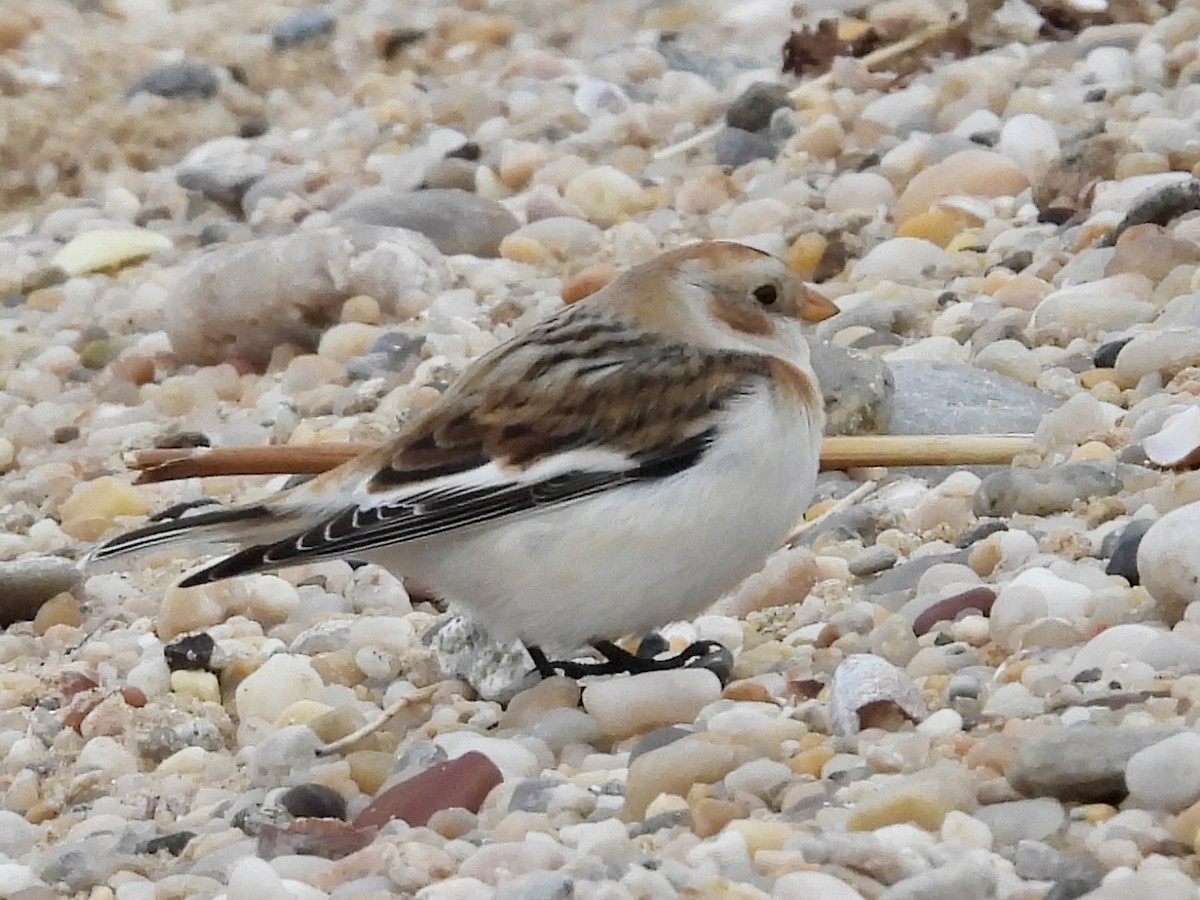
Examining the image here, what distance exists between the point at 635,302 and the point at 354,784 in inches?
39.1

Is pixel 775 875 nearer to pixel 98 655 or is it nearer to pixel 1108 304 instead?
pixel 98 655

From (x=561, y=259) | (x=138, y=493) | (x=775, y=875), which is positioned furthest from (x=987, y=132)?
(x=775, y=875)

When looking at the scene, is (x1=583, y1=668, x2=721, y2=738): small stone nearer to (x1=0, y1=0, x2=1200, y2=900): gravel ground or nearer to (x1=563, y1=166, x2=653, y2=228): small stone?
(x1=0, y1=0, x2=1200, y2=900): gravel ground

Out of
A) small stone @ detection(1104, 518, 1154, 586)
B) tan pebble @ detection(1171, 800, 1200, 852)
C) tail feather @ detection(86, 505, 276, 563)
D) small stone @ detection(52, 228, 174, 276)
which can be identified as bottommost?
small stone @ detection(52, 228, 174, 276)

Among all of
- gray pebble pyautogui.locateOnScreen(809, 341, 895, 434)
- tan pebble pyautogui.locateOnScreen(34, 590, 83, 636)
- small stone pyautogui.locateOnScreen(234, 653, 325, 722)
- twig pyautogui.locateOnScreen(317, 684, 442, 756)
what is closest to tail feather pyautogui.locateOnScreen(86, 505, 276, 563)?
small stone pyautogui.locateOnScreen(234, 653, 325, 722)

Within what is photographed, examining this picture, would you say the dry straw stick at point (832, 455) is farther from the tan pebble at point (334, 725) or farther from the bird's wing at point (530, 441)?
the tan pebble at point (334, 725)

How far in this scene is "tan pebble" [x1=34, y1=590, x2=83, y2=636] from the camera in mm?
4125

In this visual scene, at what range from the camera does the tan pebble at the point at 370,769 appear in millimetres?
3092

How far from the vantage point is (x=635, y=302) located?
3.66 metres

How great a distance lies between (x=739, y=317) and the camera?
3695 millimetres

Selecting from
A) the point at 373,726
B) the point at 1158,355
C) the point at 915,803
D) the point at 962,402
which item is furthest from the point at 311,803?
the point at 1158,355

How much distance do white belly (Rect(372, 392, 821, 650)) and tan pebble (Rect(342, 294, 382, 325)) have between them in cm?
221

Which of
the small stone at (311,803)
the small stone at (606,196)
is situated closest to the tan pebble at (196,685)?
the small stone at (311,803)

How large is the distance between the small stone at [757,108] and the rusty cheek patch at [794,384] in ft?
9.80
